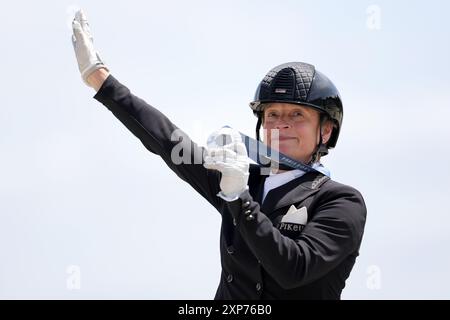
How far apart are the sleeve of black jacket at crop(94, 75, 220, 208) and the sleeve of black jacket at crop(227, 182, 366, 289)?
106cm

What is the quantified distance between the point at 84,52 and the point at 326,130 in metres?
2.33

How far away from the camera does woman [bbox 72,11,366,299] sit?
609 cm

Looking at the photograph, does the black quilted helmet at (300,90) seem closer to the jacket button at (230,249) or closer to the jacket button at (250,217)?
the jacket button at (230,249)

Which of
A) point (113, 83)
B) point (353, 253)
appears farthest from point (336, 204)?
point (113, 83)

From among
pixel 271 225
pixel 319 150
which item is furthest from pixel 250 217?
pixel 319 150

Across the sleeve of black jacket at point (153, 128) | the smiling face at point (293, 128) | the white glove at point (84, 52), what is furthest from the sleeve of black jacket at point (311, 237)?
the white glove at point (84, 52)

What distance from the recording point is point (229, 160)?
597 cm

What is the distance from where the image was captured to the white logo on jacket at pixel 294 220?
265 inches

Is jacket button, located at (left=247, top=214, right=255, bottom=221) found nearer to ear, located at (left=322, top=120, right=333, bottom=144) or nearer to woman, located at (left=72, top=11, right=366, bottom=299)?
woman, located at (left=72, top=11, right=366, bottom=299)

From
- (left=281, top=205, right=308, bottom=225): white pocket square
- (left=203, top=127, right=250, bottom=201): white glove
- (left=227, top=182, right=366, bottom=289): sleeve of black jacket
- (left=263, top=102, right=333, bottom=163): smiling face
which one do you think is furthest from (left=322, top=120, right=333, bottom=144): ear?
(left=203, top=127, right=250, bottom=201): white glove

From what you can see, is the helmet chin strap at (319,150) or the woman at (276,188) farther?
the helmet chin strap at (319,150)

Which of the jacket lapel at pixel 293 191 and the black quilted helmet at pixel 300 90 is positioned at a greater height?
the black quilted helmet at pixel 300 90
